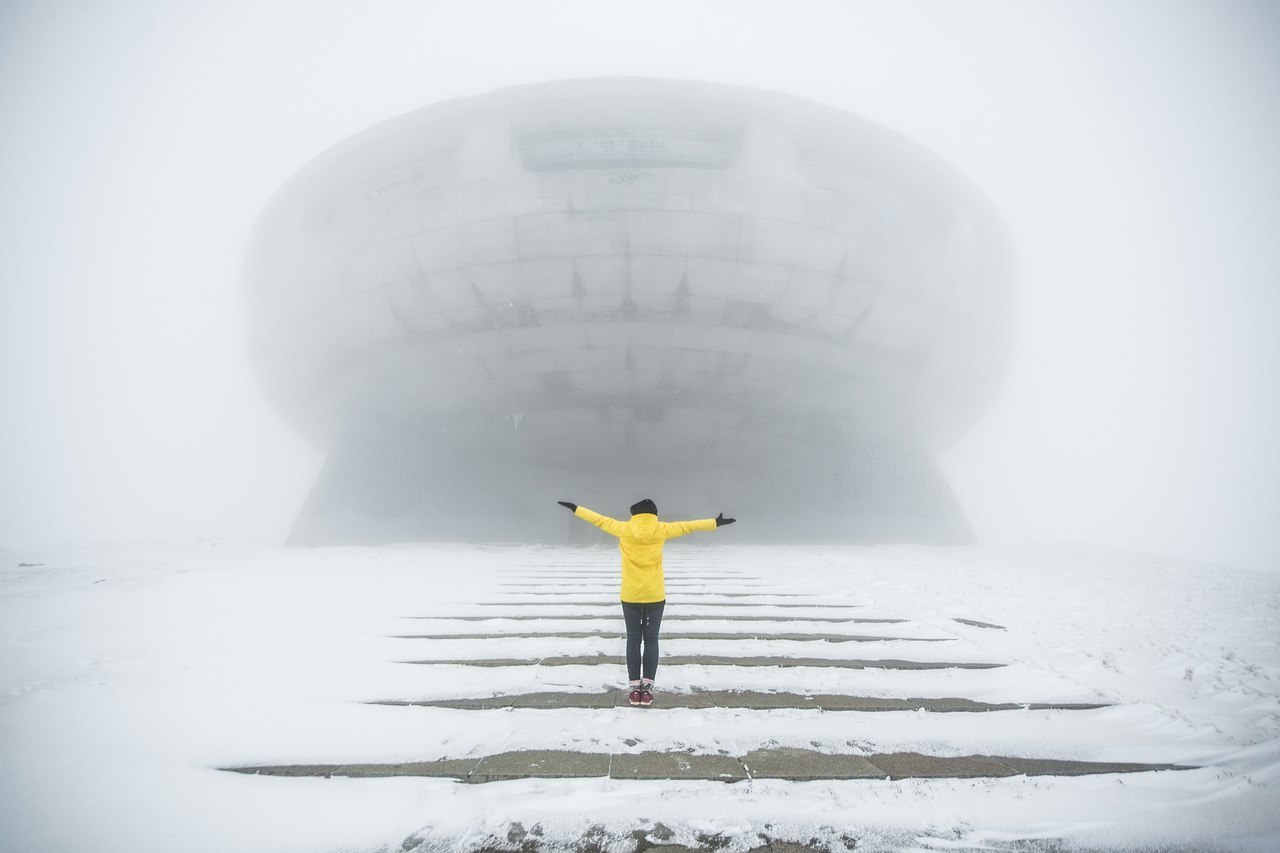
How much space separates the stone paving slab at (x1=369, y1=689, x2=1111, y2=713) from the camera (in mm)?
2828

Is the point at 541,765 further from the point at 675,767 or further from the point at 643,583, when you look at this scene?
the point at 643,583

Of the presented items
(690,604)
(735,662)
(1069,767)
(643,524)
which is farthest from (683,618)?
(1069,767)

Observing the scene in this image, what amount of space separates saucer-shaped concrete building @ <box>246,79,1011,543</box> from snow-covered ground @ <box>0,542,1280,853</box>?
7.49m

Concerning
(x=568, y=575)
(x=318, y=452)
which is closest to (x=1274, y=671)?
(x=568, y=575)

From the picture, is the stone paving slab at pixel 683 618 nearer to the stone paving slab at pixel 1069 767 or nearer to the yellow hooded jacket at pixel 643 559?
the yellow hooded jacket at pixel 643 559

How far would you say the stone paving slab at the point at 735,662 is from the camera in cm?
348

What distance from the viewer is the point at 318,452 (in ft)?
68.7

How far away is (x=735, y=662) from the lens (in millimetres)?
3576

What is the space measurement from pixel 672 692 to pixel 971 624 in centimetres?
315

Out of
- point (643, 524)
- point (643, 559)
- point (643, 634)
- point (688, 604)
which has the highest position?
point (643, 524)

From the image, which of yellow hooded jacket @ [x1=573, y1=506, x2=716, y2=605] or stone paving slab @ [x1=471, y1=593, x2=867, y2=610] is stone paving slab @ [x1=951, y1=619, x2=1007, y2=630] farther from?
yellow hooded jacket @ [x1=573, y1=506, x2=716, y2=605]

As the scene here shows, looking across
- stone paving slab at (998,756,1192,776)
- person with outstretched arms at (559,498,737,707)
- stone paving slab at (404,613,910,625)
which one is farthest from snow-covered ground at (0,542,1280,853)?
person with outstretched arms at (559,498,737,707)

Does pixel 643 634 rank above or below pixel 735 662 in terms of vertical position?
above

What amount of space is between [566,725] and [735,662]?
1.43 metres
